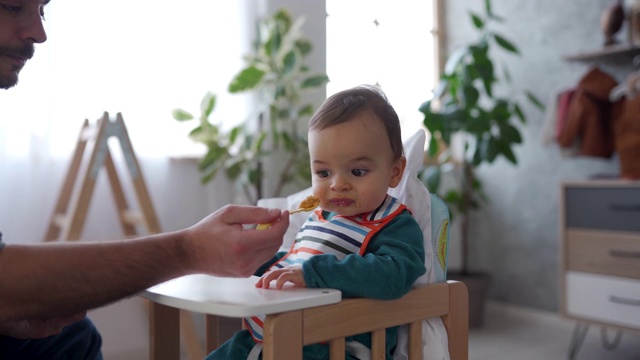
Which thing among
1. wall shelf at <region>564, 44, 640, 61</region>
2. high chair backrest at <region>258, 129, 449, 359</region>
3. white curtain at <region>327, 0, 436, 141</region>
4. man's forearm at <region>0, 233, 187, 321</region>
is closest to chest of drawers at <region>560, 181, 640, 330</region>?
wall shelf at <region>564, 44, 640, 61</region>

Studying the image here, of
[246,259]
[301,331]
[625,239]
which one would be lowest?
[625,239]

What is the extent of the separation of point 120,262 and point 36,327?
334 mm

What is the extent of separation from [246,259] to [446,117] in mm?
2244

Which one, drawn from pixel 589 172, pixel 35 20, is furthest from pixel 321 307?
pixel 589 172

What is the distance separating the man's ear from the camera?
4.29 ft

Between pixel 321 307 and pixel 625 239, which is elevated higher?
pixel 321 307

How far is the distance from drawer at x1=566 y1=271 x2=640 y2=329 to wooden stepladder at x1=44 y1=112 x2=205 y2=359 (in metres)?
1.62

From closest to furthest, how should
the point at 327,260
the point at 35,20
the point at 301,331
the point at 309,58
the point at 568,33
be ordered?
1. the point at 301,331
2. the point at 327,260
3. the point at 35,20
4. the point at 309,58
5. the point at 568,33

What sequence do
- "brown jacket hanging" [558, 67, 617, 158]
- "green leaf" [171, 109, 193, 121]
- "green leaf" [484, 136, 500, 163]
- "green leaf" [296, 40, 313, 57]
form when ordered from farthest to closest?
"green leaf" [484, 136, 500, 163] → "brown jacket hanging" [558, 67, 617, 158] → "green leaf" [296, 40, 313, 57] → "green leaf" [171, 109, 193, 121]

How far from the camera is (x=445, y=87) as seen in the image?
10.2 feet

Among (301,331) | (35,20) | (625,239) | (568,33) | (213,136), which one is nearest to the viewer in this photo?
(301,331)

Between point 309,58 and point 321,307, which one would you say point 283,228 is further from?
point 309,58

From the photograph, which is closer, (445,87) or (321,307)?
(321,307)

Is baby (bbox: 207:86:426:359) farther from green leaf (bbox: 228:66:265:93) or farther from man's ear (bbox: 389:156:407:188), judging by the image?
green leaf (bbox: 228:66:265:93)
